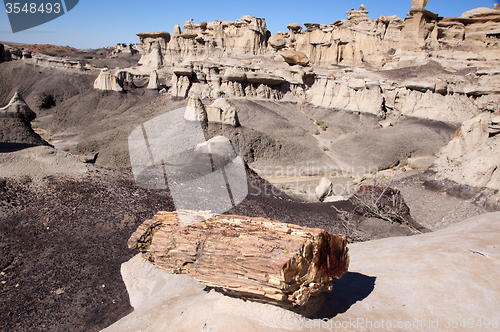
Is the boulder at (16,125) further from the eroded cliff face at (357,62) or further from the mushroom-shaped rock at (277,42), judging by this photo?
the mushroom-shaped rock at (277,42)

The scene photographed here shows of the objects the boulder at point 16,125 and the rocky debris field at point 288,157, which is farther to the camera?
the boulder at point 16,125

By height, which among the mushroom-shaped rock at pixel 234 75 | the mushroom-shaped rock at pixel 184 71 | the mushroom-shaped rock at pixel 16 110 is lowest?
the mushroom-shaped rock at pixel 16 110

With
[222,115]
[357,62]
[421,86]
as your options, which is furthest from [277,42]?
[222,115]

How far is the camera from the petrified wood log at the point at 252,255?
2.61 metres

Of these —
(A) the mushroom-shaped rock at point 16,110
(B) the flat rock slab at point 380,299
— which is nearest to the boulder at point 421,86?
(B) the flat rock slab at point 380,299

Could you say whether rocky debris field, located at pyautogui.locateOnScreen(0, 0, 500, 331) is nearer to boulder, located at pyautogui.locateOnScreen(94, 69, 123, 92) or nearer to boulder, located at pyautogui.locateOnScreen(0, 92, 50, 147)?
boulder, located at pyautogui.locateOnScreen(0, 92, 50, 147)

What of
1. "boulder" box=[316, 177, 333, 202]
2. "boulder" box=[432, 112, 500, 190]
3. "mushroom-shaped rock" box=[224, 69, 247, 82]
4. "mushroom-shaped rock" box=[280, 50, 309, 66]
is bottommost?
"boulder" box=[316, 177, 333, 202]

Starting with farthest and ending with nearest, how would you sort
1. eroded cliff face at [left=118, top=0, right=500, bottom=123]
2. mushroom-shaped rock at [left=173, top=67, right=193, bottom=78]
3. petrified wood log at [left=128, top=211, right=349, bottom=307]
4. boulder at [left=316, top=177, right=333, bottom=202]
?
mushroom-shaped rock at [left=173, top=67, right=193, bottom=78], eroded cliff face at [left=118, top=0, right=500, bottom=123], boulder at [left=316, top=177, right=333, bottom=202], petrified wood log at [left=128, top=211, right=349, bottom=307]

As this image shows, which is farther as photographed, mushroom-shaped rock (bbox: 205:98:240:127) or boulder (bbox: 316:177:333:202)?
mushroom-shaped rock (bbox: 205:98:240:127)

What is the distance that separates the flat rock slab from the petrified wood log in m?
0.27

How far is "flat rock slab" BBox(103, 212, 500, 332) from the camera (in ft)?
9.73

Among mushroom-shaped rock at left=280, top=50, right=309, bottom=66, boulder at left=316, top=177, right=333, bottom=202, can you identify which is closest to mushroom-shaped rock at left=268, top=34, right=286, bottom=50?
mushroom-shaped rock at left=280, top=50, right=309, bottom=66

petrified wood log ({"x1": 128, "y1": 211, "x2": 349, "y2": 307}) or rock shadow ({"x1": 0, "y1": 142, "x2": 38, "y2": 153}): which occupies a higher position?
petrified wood log ({"x1": 128, "y1": 211, "x2": 349, "y2": 307})

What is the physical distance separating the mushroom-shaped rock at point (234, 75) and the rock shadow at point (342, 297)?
24755mm
